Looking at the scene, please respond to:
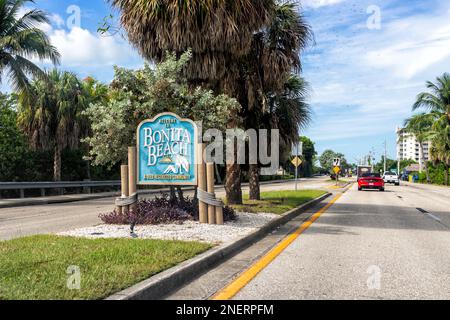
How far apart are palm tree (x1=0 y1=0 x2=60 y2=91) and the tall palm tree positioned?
10.1 metres

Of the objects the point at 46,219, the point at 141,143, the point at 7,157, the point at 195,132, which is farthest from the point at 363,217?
the point at 7,157

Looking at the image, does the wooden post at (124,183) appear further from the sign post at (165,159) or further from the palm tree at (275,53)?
the palm tree at (275,53)

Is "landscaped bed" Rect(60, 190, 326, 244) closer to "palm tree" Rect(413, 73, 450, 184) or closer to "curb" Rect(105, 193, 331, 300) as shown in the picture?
"curb" Rect(105, 193, 331, 300)

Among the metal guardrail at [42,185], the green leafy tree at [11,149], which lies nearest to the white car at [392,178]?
the metal guardrail at [42,185]

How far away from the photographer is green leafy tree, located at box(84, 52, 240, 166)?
11.0 m

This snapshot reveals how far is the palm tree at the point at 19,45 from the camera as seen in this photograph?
2078 cm

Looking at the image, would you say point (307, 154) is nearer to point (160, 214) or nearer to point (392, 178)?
point (392, 178)

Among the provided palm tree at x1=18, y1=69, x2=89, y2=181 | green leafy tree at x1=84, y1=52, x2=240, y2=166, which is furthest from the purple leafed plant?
palm tree at x1=18, y1=69, x2=89, y2=181

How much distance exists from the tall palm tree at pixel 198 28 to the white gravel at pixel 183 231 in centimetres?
480

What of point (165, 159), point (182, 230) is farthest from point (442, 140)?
point (182, 230)
